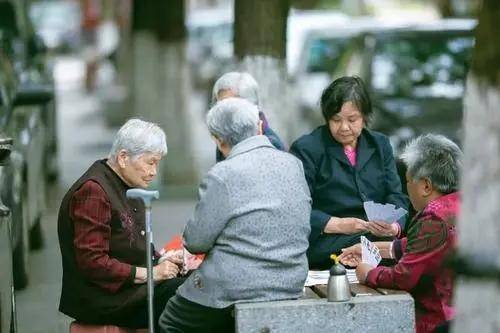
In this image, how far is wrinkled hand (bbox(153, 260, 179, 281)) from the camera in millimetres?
6562

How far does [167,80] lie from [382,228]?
8.59m

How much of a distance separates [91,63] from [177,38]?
21.2 metres

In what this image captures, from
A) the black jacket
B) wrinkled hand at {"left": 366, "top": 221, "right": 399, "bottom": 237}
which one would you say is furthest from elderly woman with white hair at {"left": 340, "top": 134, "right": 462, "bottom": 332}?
the black jacket

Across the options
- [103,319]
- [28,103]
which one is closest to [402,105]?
[28,103]

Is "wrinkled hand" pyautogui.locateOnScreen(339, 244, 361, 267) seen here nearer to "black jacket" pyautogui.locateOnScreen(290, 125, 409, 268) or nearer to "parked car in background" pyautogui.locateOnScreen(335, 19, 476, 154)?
"black jacket" pyautogui.locateOnScreen(290, 125, 409, 268)

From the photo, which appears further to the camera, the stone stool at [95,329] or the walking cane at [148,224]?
the stone stool at [95,329]

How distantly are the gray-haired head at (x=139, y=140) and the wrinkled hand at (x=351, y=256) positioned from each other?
1.06 metres

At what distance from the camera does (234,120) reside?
606 centimetres

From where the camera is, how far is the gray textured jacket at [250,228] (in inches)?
234

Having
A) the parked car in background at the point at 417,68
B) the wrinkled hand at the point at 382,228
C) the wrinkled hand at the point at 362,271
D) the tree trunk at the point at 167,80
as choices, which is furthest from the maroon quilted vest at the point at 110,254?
the tree trunk at the point at 167,80

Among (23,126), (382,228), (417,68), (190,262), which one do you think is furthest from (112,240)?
(417,68)

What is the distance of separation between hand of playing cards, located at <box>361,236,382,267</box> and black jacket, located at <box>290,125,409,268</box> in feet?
1.46

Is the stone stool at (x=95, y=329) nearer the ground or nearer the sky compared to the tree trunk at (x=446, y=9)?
nearer the sky

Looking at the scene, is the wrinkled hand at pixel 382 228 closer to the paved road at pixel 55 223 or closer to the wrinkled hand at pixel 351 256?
the wrinkled hand at pixel 351 256
